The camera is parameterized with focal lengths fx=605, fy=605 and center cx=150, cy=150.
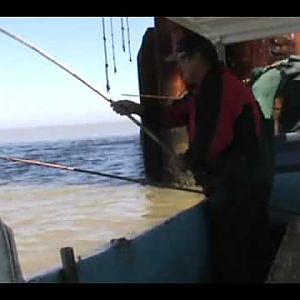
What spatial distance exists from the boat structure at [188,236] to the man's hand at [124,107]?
23.9 inches

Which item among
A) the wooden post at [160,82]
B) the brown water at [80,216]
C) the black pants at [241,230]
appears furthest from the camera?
the wooden post at [160,82]

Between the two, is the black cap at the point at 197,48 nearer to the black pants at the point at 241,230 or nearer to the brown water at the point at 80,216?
Answer: the black pants at the point at 241,230

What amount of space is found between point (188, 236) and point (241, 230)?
1.48ft

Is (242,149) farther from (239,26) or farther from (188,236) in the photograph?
(239,26)

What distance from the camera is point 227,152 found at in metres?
3.78

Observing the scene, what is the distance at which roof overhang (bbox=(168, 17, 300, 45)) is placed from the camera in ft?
16.7

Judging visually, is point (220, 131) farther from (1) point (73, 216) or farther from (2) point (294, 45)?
(2) point (294, 45)

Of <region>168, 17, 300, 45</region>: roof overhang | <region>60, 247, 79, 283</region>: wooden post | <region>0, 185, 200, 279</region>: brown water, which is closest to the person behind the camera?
<region>60, 247, 79, 283</region>: wooden post

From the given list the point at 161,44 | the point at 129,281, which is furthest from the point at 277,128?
the point at 129,281

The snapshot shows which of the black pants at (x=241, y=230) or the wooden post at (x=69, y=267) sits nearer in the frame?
the wooden post at (x=69, y=267)

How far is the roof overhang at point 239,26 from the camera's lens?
5090mm

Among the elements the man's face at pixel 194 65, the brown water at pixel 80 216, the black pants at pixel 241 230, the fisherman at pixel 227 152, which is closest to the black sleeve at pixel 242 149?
the fisherman at pixel 227 152

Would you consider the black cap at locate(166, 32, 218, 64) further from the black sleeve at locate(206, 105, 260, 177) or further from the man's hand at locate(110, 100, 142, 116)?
the man's hand at locate(110, 100, 142, 116)

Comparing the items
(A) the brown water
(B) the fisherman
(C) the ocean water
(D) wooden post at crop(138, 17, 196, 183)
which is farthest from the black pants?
(D) wooden post at crop(138, 17, 196, 183)
